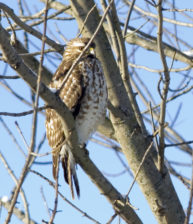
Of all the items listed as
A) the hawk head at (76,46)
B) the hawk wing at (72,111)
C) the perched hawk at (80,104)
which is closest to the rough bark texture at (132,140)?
the perched hawk at (80,104)

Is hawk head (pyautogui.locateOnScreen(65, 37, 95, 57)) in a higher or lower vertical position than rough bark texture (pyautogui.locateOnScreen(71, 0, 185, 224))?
higher

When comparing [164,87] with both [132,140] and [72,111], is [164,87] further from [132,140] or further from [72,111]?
[72,111]

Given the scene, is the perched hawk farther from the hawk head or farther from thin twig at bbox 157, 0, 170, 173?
thin twig at bbox 157, 0, 170, 173

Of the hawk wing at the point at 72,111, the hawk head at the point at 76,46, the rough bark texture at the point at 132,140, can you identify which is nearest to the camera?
the rough bark texture at the point at 132,140

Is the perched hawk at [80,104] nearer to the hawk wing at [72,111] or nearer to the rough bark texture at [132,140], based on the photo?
the hawk wing at [72,111]

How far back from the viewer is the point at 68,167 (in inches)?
170

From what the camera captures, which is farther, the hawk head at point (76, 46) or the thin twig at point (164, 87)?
the hawk head at point (76, 46)

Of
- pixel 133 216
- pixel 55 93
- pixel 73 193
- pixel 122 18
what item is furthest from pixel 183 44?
pixel 55 93

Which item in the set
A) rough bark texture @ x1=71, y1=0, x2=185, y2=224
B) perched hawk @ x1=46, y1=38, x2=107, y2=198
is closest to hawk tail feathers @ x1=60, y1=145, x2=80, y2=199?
perched hawk @ x1=46, y1=38, x2=107, y2=198

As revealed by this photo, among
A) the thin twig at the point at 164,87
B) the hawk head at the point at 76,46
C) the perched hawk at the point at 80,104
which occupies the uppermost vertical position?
the hawk head at the point at 76,46

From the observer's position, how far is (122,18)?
5.93 m

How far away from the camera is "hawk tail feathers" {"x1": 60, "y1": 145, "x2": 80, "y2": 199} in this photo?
4.29m

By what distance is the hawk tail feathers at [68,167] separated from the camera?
14.1 ft

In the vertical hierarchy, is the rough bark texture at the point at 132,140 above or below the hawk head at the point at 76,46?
below
